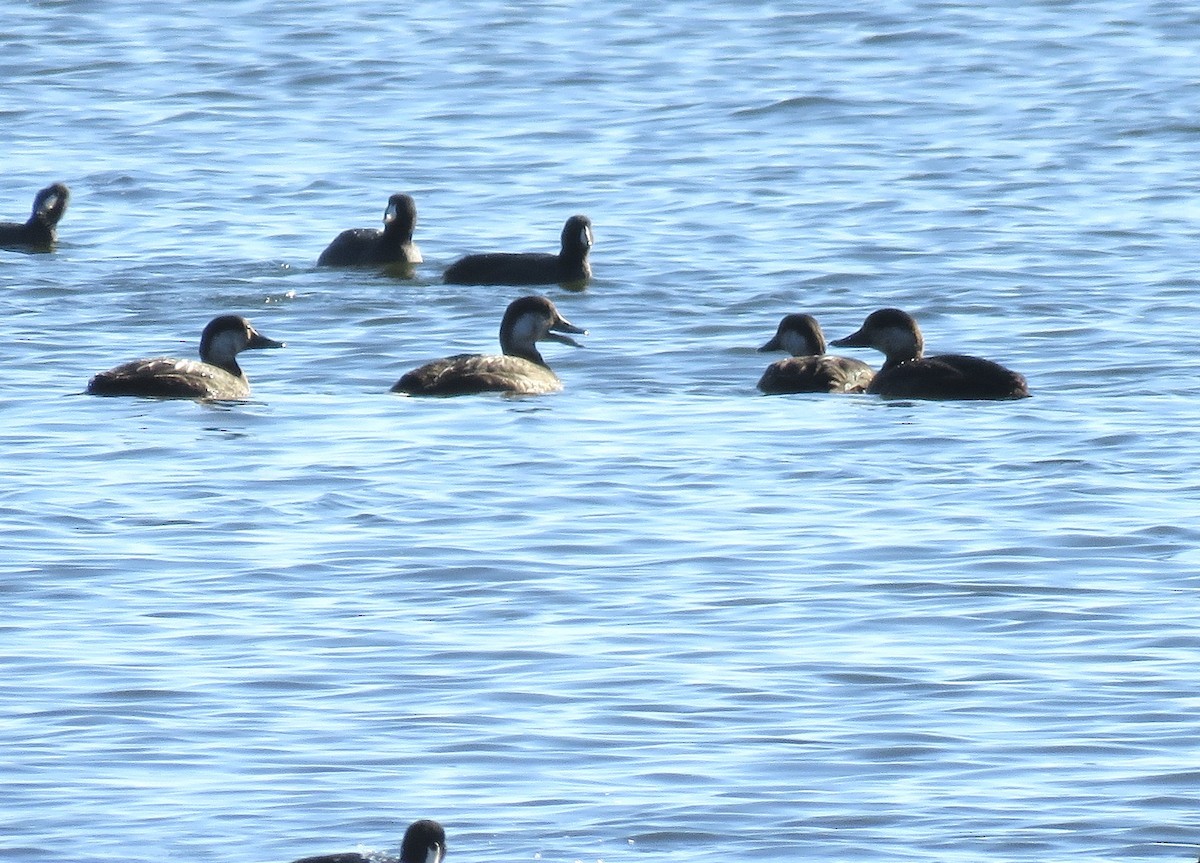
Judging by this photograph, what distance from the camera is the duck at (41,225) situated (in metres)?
20.9

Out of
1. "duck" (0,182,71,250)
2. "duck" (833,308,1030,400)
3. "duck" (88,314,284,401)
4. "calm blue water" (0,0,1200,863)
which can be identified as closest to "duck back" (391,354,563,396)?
"calm blue water" (0,0,1200,863)

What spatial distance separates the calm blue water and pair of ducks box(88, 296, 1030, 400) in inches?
6.3

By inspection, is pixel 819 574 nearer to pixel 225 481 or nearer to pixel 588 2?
pixel 225 481

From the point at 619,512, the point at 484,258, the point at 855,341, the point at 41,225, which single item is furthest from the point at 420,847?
the point at 41,225

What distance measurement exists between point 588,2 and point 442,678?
28.6 metres

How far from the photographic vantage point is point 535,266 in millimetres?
19109

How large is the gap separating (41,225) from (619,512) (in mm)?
10103

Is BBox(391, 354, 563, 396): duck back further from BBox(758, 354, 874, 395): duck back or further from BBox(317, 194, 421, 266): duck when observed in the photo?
BBox(317, 194, 421, 266): duck

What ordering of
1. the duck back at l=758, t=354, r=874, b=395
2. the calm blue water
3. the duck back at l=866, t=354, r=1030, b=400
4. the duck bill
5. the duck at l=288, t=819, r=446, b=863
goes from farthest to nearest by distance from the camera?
the duck bill → the duck back at l=758, t=354, r=874, b=395 → the duck back at l=866, t=354, r=1030, b=400 → the calm blue water → the duck at l=288, t=819, r=446, b=863

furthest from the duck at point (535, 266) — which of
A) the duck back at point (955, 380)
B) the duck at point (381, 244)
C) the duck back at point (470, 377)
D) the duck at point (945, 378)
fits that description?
the duck back at point (955, 380)

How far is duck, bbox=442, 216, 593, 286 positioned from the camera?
62.6 ft

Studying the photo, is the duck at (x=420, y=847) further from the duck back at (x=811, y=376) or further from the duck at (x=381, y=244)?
the duck at (x=381, y=244)

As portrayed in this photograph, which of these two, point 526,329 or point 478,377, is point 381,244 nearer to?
point 526,329

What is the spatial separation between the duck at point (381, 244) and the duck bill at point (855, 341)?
14.9ft
